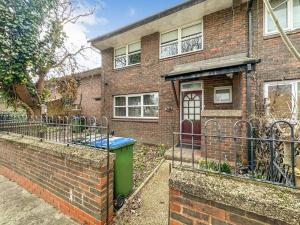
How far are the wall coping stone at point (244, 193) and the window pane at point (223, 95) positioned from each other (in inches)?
241

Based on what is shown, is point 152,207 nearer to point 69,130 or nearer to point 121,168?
point 121,168

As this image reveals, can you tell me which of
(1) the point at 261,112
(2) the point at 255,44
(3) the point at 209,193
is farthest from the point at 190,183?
(2) the point at 255,44

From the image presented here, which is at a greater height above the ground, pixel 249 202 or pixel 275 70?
pixel 275 70

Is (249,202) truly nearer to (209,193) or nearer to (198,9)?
(209,193)

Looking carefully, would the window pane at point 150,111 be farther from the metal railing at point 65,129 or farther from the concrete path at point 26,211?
the concrete path at point 26,211

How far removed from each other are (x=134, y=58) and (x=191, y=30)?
3541 mm

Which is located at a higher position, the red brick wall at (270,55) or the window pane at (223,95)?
→ the red brick wall at (270,55)

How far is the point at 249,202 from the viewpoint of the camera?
1.62 m

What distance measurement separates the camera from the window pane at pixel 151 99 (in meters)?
9.71

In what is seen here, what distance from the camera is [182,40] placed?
8.96m

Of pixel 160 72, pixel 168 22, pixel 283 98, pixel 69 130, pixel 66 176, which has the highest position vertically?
pixel 168 22

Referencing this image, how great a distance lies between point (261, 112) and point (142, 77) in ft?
19.4

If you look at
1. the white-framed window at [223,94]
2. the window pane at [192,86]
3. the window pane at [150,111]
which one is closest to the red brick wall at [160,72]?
the white-framed window at [223,94]

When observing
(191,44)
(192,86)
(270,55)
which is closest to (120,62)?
(191,44)
